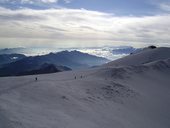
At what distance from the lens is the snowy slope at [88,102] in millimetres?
19422

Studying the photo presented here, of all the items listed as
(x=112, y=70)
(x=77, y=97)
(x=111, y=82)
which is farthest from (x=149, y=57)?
(x=77, y=97)

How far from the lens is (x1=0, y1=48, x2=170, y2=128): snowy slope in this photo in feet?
63.7

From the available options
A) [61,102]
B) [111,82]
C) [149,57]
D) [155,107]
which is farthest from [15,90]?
[149,57]

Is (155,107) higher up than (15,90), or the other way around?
(15,90)

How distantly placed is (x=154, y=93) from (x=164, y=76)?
1004cm

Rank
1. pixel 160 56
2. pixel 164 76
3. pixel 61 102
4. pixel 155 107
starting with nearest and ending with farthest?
pixel 61 102
pixel 155 107
pixel 164 76
pixel 160 56

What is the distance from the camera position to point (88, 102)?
27078 millimetres

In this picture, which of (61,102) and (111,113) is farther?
(111,113)

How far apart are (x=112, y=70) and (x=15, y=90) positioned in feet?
66.9

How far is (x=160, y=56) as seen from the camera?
76.8 meters

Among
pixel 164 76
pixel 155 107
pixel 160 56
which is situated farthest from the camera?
pixel 160 56

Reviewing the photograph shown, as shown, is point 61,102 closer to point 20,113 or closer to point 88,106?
point 88,106

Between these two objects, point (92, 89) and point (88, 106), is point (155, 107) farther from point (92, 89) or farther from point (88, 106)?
point (88, 106)

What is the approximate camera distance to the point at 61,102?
24609 millimetres
